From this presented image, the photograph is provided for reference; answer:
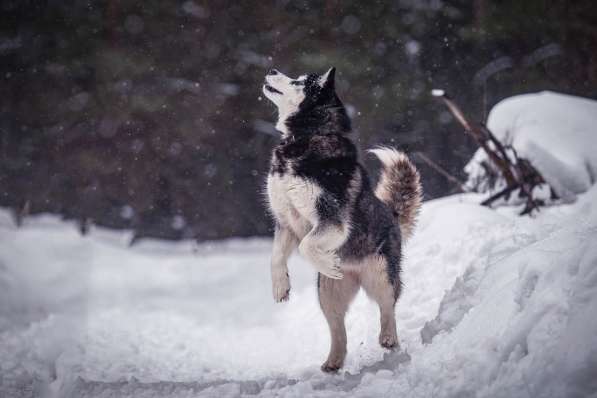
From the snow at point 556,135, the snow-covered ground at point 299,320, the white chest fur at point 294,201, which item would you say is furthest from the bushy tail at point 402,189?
the snow at point 556,135

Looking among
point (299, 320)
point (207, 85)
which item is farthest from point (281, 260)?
point (207, 85)

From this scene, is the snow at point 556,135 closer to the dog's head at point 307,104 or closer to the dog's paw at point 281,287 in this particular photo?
the dog's head at point 307,104

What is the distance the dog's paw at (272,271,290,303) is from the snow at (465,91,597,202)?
3.35 m

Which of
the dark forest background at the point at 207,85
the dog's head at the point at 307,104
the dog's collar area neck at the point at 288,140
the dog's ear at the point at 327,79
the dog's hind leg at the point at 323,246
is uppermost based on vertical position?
the dog's ear at the point at 327,79

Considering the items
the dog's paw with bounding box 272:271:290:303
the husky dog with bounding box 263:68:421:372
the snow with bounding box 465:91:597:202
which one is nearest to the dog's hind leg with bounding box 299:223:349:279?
the husky dog with bounding box 263:68:421:372

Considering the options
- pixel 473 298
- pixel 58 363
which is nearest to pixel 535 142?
pixel 473 298

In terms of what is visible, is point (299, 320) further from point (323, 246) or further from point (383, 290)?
point (323, 246)

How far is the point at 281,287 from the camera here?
104 inches

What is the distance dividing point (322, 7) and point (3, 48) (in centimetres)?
579

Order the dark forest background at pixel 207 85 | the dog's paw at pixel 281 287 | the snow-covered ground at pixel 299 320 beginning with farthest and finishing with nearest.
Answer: the dark forest background at pixel 207 85 < the dog's paw at pixel 281 287 < the snow-covered ground at pixel 299 320

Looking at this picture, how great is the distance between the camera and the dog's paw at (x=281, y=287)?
2.63 meters

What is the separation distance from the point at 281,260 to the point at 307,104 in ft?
3.12

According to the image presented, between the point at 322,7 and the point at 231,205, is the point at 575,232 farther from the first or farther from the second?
the point at 231,205

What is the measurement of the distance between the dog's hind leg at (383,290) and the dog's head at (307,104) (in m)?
0.84
